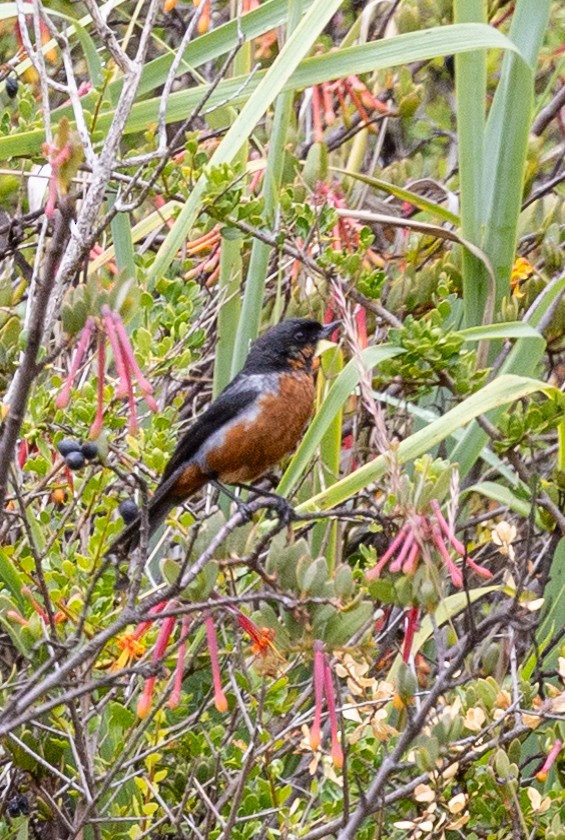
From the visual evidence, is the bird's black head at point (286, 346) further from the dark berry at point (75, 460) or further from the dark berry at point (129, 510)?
the dark berry at point (75, 460)

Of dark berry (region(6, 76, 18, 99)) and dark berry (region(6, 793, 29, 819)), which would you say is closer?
dark berry (region(6, 793, 29, 819))

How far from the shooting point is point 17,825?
2.79m

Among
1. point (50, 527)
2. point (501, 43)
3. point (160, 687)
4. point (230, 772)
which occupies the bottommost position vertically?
point (230, 772)

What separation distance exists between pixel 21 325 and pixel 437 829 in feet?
4.64

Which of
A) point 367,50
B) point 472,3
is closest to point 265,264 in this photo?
point 367,50

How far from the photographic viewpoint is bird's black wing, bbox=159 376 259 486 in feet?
11.0

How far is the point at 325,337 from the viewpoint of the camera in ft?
11.4

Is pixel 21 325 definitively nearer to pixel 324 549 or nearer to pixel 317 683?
pixel 324 549

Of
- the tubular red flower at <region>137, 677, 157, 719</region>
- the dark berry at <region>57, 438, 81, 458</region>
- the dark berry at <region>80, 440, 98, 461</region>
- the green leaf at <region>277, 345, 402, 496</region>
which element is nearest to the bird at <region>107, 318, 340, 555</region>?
the green leaf at <region>277, 345, 402, 496</region>

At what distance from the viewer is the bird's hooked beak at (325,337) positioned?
A: 3371 millimetres

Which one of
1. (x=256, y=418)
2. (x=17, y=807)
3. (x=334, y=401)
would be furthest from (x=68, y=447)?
(x=256, y=418)

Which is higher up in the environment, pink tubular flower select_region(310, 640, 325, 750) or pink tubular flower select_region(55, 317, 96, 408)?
pink tubular flower select_region(55, 317, 96, 408)

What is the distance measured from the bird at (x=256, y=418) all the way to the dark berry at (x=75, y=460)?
0.85m

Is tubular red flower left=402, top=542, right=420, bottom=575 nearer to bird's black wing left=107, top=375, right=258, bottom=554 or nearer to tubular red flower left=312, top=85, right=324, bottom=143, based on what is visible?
bird's black wing left=107, top=375, right=258, bottom=554
